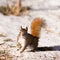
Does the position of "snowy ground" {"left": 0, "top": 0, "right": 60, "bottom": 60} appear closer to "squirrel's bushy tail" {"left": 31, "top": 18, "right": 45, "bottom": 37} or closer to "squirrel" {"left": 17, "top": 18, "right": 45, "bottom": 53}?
"squirrel" {"left": 17, "top": 18, "right": 45, "bottom": 53}

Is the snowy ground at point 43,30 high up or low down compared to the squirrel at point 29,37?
down

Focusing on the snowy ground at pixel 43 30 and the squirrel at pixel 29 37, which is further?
the snowy ground at pixel 43 30

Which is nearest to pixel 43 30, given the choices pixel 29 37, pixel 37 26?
pixel 37 26

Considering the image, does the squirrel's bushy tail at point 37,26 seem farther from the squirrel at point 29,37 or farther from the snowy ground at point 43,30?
the snowy ground at point 43,30

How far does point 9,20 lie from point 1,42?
3387mm

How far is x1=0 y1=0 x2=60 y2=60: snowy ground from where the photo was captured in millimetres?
6826

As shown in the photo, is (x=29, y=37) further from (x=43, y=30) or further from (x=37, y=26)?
(x=43, y=30)

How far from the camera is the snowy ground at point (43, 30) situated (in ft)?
22.4

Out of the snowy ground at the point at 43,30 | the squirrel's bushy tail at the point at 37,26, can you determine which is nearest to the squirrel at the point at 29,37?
the squirrel's bushy tail at the point at 37,26

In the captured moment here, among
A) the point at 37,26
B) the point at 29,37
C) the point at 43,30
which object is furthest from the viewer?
the point at 43,30

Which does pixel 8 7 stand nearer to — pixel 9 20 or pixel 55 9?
pixel 9 20

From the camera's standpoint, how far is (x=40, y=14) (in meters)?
12.0

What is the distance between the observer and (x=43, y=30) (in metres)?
9.98

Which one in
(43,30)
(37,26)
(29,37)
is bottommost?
(43,30)
